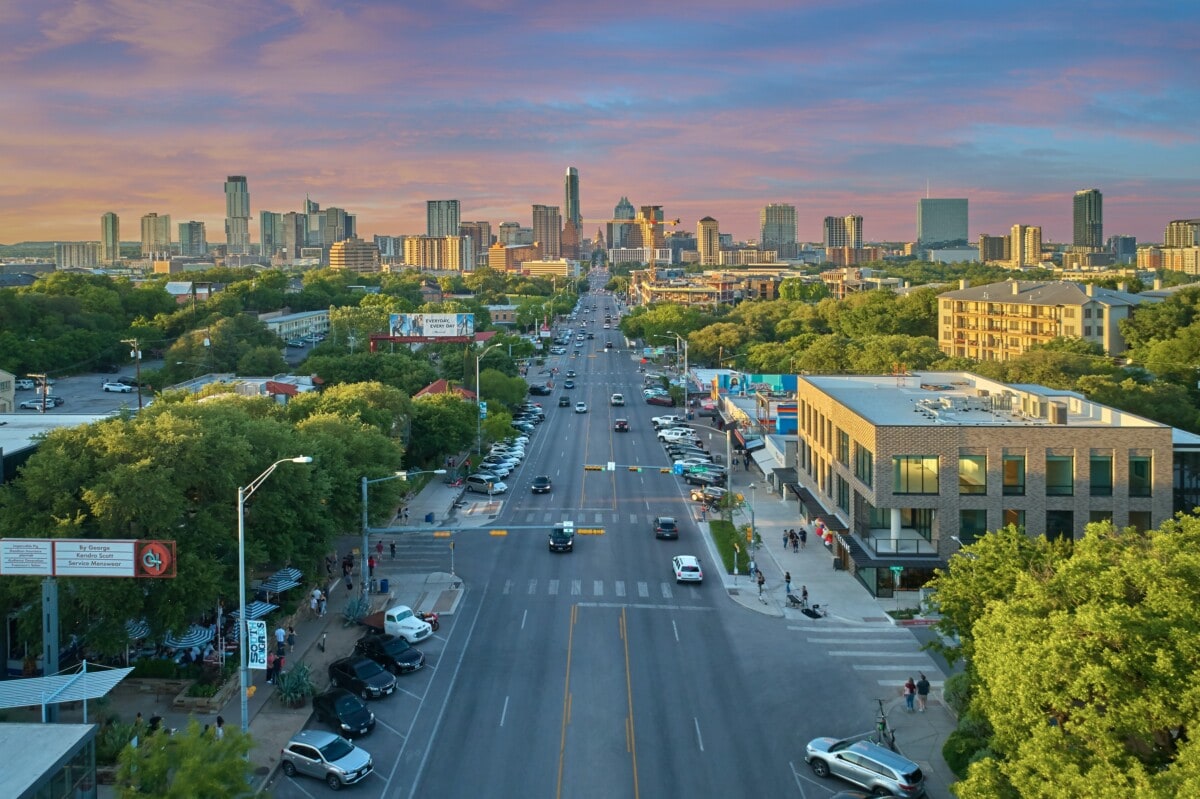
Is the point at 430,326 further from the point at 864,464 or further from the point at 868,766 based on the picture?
the point at 868,766

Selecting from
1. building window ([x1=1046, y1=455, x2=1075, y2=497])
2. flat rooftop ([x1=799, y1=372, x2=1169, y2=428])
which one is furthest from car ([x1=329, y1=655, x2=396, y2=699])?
building window ([x1=1046, y1=455, x2=1075, y2=497])

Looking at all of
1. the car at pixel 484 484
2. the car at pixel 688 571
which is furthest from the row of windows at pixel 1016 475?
the car at pixel 484 484

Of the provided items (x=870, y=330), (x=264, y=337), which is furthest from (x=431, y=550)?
(x=870, y=330)

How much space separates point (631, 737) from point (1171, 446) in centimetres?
2854

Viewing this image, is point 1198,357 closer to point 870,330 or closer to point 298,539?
point 870,330

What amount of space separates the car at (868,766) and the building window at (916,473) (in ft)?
61.5

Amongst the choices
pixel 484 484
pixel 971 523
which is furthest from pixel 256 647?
pixel 484 484

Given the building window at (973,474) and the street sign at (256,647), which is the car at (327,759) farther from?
the building window at (973,474)

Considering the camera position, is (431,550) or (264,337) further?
(264,337)

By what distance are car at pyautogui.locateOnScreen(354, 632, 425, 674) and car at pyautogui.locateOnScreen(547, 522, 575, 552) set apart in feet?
49.0

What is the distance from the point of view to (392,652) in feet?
118

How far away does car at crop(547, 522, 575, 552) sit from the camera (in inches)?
2026

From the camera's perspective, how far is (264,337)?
438 feet

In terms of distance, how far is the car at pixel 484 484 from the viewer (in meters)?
66.6
